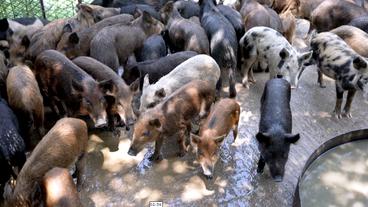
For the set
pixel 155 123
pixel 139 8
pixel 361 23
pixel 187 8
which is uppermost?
pixel 155 123

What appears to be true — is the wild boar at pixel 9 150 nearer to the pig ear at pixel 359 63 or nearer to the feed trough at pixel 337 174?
the feed trough at pixel 337 174

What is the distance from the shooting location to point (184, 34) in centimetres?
847

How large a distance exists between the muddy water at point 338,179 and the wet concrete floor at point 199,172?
217mm

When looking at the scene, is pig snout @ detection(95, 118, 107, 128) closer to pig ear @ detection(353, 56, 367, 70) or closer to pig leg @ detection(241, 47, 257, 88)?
pig leg @ detection(241, 47, 257, 88)

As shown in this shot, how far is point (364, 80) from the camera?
692 cm

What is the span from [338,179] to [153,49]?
160 inches

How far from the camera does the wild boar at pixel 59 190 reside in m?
4.22

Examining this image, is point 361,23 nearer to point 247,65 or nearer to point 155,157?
point 247,65

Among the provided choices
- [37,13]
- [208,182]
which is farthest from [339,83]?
[37,13]

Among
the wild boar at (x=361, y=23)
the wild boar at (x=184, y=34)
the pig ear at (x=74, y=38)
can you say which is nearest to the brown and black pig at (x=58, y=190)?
the pig ear at (x=74, y=38)

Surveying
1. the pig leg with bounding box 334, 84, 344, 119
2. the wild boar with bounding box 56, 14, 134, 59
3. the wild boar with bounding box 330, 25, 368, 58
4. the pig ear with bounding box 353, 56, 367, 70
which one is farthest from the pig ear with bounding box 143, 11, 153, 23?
the pig ear with bounding box 353, 56, 367, 70

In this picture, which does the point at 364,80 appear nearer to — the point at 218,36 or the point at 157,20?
the point at 218,36

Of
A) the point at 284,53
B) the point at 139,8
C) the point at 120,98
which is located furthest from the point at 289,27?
the point at 120,98

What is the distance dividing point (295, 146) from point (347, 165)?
2.59 ft
